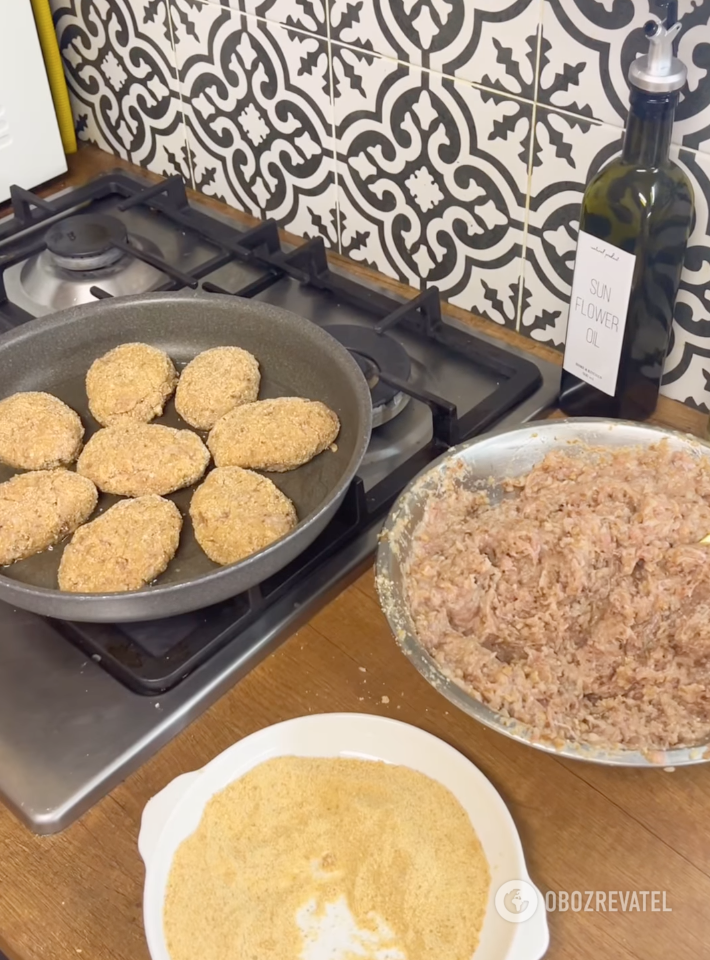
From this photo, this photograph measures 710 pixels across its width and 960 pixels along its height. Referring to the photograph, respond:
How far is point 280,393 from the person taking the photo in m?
0.94

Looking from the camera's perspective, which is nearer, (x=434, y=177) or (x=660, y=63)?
(x=660, y=63)

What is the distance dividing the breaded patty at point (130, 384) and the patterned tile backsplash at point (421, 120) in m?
0.33

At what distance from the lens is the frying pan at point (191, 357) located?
2.61ft

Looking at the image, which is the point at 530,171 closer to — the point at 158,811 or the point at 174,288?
the point at 174,288

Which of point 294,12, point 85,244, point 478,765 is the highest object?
point 294,12

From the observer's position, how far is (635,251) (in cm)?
77

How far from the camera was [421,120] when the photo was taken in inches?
37.6

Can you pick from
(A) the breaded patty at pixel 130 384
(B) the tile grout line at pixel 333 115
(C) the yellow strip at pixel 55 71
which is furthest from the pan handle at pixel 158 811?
(C) the yellow strip at pixel 55 71

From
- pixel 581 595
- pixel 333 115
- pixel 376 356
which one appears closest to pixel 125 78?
pixel 333 115

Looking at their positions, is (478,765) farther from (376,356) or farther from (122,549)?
(376,356)

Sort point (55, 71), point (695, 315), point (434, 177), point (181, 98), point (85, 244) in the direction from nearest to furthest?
1. point (695, 315)
2. point (434, 177)
3. point (85, 244)
4. point (181, 98)
5. point (55, 71)

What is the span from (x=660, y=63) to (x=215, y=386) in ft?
1.58

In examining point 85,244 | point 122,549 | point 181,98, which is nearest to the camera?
point 122,549

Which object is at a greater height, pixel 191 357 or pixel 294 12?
pixel 294 12
